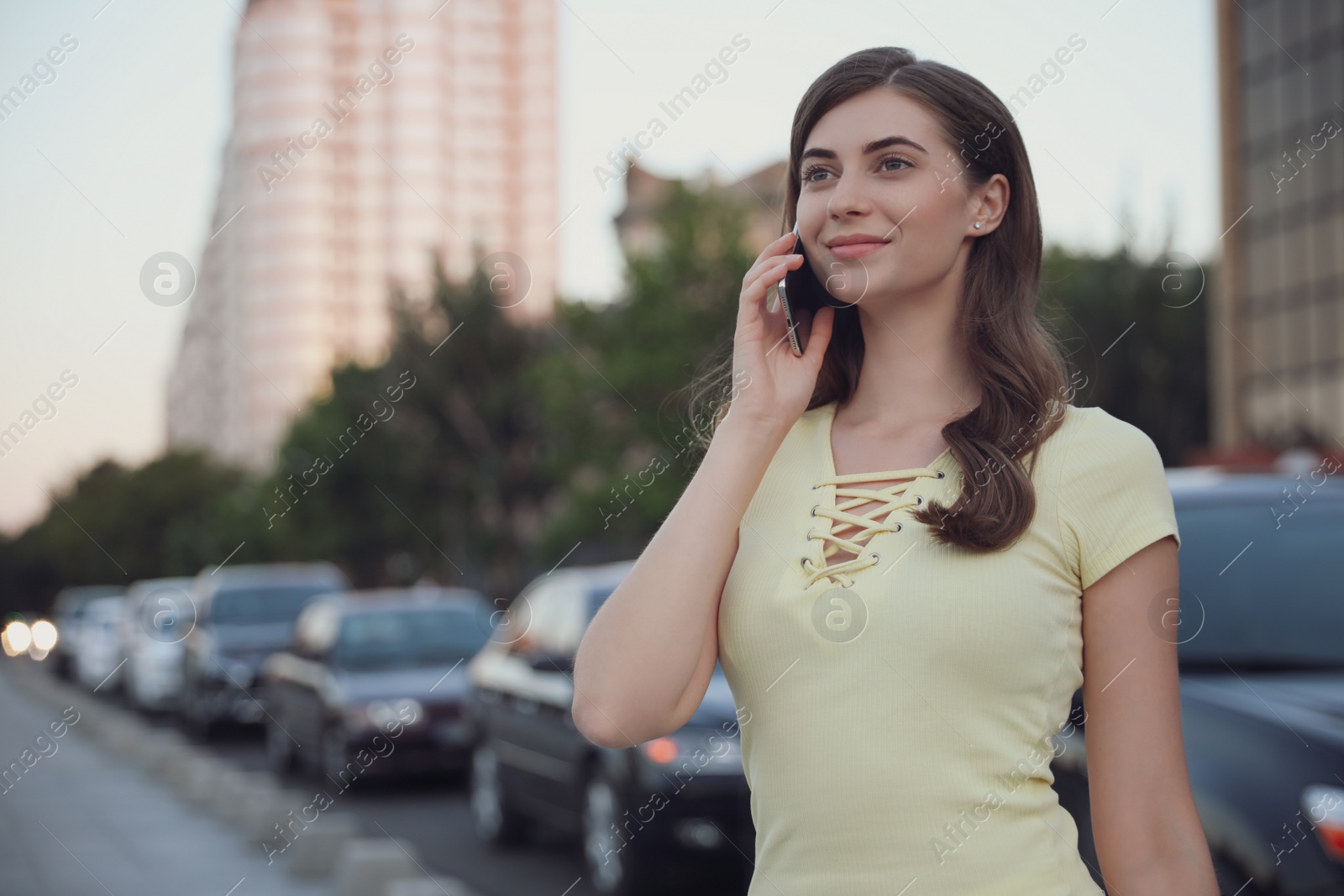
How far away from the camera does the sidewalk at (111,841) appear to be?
8.10 meters

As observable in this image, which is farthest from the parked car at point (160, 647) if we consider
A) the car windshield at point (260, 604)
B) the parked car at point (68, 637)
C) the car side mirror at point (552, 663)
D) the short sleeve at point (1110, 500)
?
the short sleeve at point (1110, 500)

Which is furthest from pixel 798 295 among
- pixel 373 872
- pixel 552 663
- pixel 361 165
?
pixel 361 165

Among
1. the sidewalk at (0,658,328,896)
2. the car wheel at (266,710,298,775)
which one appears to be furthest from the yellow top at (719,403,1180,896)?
the car wheel at (266,710,298,775)

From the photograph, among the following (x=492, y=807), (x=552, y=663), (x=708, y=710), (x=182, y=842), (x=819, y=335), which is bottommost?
(x=492, y=807)

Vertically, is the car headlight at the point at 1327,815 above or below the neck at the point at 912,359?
below

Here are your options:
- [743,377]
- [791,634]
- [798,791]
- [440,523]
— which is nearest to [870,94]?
[743,377]

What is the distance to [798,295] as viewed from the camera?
2.07 m

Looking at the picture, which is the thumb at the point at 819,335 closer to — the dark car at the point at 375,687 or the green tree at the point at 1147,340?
the dark car at the point at 375,687

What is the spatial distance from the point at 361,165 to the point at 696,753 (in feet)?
373

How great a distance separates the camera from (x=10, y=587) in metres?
84.2

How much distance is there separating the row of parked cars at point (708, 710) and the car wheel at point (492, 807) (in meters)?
0.02

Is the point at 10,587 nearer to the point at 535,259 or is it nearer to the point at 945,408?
the point at 535,259

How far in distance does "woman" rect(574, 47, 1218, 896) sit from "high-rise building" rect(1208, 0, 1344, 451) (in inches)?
1006

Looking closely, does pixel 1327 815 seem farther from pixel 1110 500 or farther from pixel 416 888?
pixel 416 888
